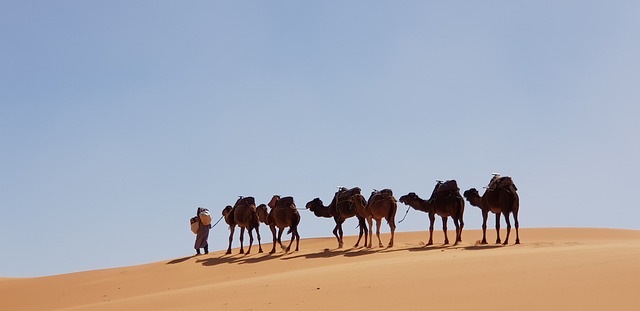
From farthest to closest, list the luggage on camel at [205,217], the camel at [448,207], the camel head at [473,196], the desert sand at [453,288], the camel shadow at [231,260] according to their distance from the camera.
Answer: the luggage on camel at [205,217]
the camel head at [473,196]
the camel at [448,207]
the camel shadow at [231,260]
the desert sand at [453,288]

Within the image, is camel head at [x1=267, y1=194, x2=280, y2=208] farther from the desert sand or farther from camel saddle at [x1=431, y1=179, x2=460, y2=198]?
the desert sand

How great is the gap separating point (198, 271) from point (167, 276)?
0.85 m

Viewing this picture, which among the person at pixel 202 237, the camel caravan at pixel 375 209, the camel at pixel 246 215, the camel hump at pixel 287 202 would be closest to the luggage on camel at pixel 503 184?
the camel caravan at pixel 375 209

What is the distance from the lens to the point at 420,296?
312 inches

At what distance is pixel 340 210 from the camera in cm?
2342

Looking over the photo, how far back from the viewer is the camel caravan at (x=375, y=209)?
1973 centimetres

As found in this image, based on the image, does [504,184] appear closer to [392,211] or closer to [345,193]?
→ [392,211]

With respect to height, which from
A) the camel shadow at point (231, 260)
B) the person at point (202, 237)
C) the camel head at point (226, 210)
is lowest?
the camel shadow at point (231, 260)

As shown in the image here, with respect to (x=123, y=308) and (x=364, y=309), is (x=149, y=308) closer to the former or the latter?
(x=123, y=308)

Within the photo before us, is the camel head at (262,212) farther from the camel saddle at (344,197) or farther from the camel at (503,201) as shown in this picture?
the camel at (503,201)

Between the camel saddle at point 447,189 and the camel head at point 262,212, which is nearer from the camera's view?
the camel saddle at point 447,189

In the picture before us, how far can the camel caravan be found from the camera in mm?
19734

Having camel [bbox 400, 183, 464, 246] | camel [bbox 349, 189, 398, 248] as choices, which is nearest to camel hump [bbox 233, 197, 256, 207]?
camel [bbox 349, 189, 398, 248]

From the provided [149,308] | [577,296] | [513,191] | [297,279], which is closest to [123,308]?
[149,308]
